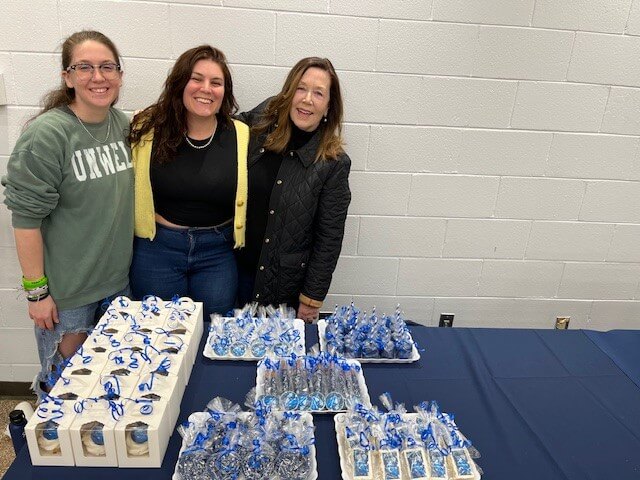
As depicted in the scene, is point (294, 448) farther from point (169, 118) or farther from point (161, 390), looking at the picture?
point (169, 118)

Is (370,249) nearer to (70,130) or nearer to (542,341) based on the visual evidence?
(542,341)

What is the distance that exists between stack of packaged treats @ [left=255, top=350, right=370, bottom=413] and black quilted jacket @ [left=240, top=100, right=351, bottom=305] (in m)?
0.51

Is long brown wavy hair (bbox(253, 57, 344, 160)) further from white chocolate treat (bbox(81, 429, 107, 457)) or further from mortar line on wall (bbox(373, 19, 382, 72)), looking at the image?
white chocolate treat (bbox(81, 429, 107, 457))

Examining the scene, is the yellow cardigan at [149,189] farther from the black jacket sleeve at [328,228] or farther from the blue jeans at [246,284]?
the black jacket sleeve at [328,228]

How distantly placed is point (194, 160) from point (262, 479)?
1.18 meters

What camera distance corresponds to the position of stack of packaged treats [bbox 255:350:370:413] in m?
1.37

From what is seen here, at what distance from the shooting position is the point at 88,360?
4.33ft

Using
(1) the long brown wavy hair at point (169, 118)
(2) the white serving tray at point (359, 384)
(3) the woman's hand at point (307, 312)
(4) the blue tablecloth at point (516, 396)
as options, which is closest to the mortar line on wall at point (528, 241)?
(4) the blue tablecloth at point (516, 396)

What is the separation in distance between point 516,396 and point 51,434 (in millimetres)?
1295

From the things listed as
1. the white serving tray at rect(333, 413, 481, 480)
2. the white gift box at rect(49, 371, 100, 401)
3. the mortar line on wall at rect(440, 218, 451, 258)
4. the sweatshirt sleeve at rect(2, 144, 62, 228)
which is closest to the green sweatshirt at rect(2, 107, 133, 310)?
the sweatshirt sleeve at rect(2, 144, 62, 228)

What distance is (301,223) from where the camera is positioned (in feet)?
6.31

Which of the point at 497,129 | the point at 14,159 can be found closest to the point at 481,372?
the point at 497,129

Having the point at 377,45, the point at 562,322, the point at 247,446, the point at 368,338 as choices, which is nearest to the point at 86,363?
the point at 247,446

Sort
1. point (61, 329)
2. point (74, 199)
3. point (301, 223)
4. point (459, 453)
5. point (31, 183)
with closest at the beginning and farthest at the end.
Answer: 1. point (459, 453)
2. point (31, 183)
3. point (74, 199)
4. point (61, 329)
5. point (301, 223)
